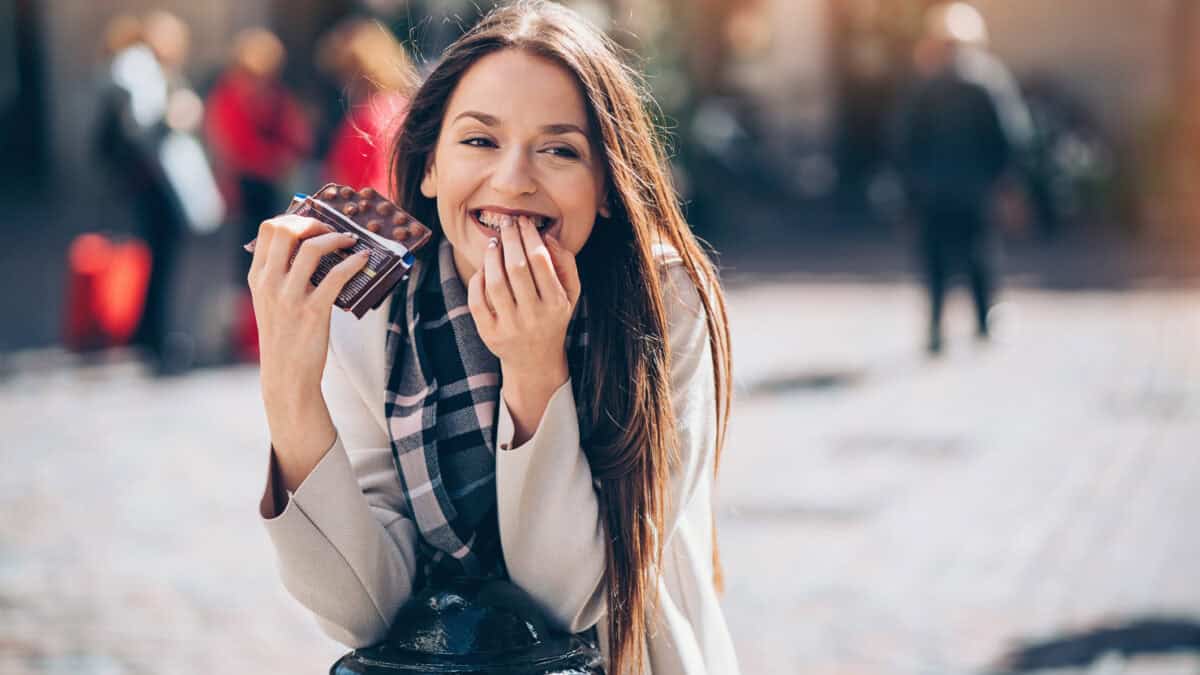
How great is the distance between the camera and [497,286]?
1.94 m

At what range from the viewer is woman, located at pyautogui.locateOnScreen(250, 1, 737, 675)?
1.98m

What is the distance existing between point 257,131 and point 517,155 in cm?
816

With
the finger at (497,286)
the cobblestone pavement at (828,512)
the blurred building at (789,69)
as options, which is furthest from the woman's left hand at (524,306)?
the blurred building at (789,69)

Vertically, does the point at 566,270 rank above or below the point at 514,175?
below

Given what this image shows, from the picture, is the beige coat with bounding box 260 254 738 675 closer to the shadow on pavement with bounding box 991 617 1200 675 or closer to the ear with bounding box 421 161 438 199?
the ear with bounding box 421 161 438 199

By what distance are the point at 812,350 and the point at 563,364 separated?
8.34m

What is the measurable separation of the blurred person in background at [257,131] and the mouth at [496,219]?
803cm

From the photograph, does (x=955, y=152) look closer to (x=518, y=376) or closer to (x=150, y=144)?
(x=150, y=144)

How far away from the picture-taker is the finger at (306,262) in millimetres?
1921

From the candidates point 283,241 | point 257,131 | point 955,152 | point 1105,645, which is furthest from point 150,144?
point 283,241

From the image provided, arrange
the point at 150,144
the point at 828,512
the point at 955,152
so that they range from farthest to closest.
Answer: the point at 955,152, the point at 150,144, the point at 828,512

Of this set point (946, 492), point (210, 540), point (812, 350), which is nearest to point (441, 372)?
point (210, 540)

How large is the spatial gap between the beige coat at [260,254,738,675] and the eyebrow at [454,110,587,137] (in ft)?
0.93

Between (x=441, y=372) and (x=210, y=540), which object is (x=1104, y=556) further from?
(x=441, y=372)
